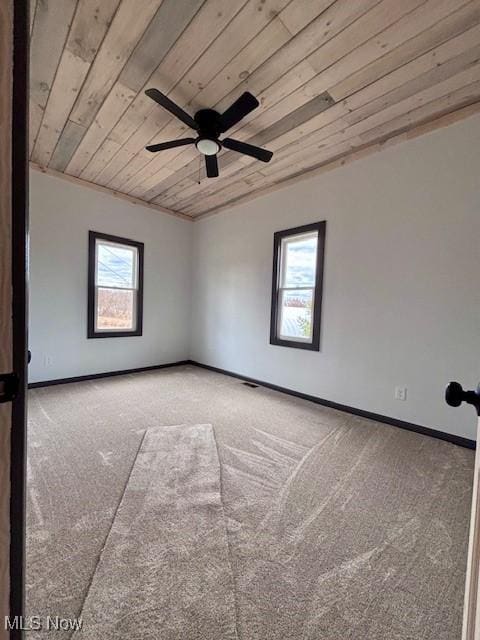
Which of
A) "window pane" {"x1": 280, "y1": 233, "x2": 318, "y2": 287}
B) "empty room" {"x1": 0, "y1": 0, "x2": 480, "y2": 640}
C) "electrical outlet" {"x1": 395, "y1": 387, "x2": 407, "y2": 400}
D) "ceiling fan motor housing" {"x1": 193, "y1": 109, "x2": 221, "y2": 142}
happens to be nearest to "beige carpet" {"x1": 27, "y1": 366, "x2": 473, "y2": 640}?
"empty room" {"x1": 0, "y1": 0, "x2": 480, "y2": 640}

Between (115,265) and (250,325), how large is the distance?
2.24 meters

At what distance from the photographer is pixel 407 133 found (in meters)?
2.58

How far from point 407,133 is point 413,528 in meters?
3.09

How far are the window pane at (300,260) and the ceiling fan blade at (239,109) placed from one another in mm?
1640

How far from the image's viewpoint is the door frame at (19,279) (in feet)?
1.68

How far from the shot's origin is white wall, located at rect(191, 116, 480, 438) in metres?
2.35

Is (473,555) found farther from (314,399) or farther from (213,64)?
(314,399)

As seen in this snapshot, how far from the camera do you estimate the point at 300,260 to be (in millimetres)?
3576

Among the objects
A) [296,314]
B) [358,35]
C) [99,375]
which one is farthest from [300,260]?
[99,375]

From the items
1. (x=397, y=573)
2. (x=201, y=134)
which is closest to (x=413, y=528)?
(x=397, y=573)

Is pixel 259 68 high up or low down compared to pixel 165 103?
up

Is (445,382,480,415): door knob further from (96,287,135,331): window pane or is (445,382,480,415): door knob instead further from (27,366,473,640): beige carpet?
(96,287,135,331): window pane

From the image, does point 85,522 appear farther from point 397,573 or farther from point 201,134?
point 201,134

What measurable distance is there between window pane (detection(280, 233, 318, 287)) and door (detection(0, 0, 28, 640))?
3.15m
